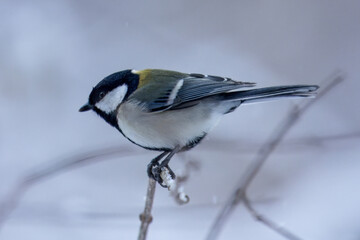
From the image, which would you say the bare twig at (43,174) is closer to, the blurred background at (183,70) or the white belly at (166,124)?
the white belly at (166,124)

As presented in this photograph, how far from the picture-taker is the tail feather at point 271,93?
5.11 ft

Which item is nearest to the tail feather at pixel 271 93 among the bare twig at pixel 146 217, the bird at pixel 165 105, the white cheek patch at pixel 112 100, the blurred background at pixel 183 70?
the bird at pixel 165 105

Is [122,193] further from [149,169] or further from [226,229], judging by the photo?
[149,169]

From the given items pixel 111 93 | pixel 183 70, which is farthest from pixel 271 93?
pixel 183 70

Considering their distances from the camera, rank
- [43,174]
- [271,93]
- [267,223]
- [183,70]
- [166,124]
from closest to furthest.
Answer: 1. [267,223]
2. [43,174]
3. [271,93]
4. [166,124]
5. [183,70]

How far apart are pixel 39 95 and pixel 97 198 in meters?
1.07

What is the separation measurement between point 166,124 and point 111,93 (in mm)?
238

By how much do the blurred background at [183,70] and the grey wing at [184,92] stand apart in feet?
3.41

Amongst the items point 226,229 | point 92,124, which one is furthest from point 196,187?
point 92,124

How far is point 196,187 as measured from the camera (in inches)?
126

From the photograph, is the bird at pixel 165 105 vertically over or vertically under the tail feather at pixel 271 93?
under

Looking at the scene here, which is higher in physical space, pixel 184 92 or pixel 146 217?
pixel 184 92

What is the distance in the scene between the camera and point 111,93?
70.2 inches

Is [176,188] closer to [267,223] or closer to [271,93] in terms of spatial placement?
[267,223]
